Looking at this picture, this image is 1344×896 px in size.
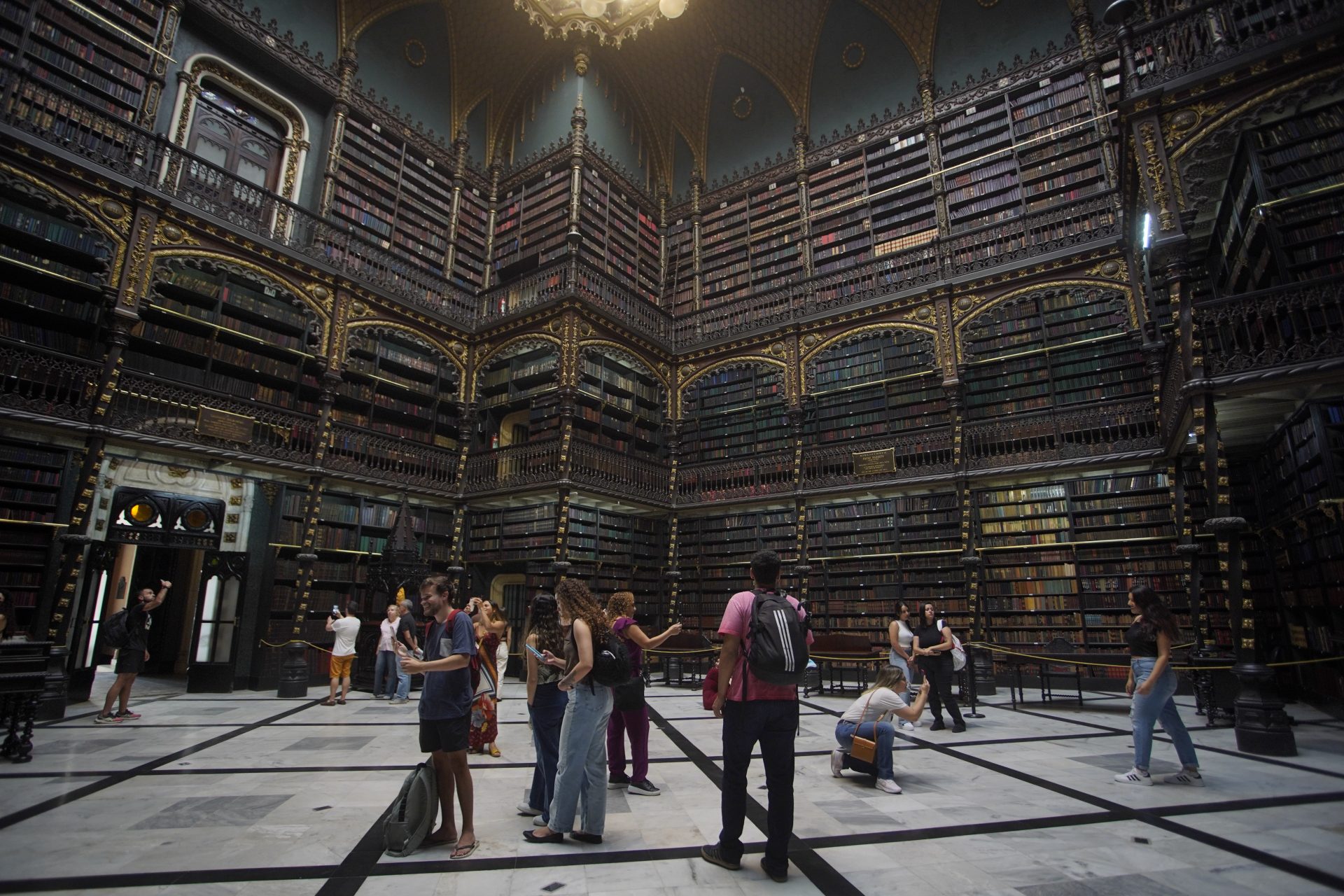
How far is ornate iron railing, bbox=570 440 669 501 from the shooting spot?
10734mm

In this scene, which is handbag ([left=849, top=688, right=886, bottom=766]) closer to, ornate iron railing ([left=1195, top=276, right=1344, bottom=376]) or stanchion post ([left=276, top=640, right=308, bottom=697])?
ornate iron railing ([left=1195, top=276, right=1344, bottom=376])

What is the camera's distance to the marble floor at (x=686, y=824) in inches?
93.7

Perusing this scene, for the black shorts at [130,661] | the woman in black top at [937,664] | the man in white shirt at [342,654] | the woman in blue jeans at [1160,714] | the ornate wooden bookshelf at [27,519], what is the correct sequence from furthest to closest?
1. the man in white shirt at [342,654]
2. the ornate wooden bookshelf at [27,519]
3. the black shorts at [130,661]
4. the woman in black top at [937,664]
5. the woman in blue jeans at [1160,714]

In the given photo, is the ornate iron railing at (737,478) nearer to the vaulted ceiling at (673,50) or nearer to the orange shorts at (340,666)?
the orange shorts at (340,666)

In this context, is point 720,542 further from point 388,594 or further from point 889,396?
point 388,594

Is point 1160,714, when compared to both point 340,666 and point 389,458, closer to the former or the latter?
point 340,666

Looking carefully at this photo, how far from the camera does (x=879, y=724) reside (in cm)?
388

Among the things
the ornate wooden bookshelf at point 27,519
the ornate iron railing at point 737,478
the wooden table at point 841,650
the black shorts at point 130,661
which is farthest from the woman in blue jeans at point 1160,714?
the ornate wooden bookshelf at point 27,519

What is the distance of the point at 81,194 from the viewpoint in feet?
25.5

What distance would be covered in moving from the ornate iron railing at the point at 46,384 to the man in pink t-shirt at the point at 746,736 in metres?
8.58

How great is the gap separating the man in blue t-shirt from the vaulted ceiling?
13211mm

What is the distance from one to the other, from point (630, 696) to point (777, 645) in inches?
62.0

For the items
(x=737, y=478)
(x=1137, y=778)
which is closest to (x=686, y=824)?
(x=1137, y=778)

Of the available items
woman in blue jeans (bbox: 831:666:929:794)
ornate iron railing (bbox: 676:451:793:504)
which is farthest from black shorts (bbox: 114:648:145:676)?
ornate iron railing (bbox: 676:451:793:504)
